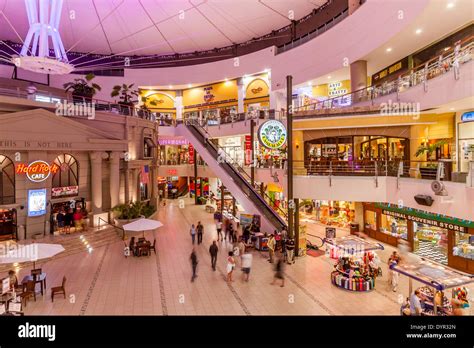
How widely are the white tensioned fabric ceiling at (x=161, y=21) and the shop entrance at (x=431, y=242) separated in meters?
20.5

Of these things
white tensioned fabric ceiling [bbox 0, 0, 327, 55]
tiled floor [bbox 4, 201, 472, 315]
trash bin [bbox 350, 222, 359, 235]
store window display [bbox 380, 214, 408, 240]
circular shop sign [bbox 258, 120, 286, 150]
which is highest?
white tensioned fabric ceiling [bbox 0, 0, 327, 55]

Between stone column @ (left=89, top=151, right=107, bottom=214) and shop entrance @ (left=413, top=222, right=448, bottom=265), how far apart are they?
62.2 ft

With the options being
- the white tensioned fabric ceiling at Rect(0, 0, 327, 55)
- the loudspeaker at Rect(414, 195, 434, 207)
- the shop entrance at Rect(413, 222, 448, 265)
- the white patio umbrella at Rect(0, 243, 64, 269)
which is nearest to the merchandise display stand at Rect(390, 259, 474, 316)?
the loudspeaker at Rect(414, 195, 434, 207)

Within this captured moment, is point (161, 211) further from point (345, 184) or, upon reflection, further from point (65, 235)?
point (345, 184)

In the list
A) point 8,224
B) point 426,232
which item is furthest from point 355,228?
point 8,224

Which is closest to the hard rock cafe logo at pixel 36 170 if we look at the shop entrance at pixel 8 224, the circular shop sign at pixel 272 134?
the shop entrance at pixel 8 224

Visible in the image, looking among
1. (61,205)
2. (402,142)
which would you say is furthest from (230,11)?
(61,205)

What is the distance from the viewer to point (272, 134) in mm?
16812

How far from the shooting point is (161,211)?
2875 centimetres

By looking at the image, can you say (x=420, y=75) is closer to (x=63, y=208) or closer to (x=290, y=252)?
(x=290, y=252)

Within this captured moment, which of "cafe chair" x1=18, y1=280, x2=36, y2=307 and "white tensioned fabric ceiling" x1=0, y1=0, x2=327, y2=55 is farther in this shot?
"white tensioned fabric ceiling" x1=0, y1=0, x2=327, y2=55

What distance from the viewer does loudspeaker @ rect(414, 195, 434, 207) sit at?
11773 millimetres

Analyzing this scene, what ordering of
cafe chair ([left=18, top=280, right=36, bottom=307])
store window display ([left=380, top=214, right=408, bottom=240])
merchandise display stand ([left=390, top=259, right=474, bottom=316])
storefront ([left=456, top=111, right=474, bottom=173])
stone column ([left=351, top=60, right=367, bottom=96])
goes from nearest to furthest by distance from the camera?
merchandise display stand ([left=390, top=259, right=474, bottom=316]) → cafe chair ([left=18, top=280, right=36, bottom=307]) → storefront ([left=456, top=111, right=474, bottom=173]) → store window display ([left=380, top=214, right=408, bottom=240]) → stone column ([left=351, top=60, right=367, bottom=96])

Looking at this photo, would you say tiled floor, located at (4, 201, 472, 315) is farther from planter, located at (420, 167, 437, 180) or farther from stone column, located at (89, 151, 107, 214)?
stone column, located at (89, 151, 107, 214)
